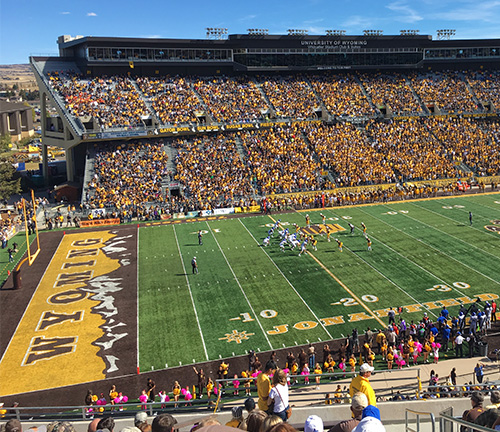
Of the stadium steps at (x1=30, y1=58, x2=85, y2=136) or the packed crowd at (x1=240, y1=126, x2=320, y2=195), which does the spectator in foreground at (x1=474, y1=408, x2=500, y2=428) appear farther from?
the stadium steps at (x1=30, y1=58, x2=85, y2=136)

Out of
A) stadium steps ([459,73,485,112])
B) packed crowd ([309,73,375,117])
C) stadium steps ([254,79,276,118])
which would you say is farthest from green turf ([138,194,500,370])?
stadium steps ([459,73,485,112])

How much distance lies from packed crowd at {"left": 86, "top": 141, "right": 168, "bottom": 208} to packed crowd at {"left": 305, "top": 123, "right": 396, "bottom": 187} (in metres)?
14.8

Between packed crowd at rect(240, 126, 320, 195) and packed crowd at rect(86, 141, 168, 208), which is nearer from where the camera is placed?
packed crowd at rect(86, 141, 168, 208)

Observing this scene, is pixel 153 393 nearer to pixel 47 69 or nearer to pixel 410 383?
pixel 410 383

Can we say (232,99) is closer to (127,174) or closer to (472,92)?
(127,174)

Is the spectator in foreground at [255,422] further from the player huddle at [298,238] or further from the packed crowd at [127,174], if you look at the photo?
the packed crowd at [127,174]

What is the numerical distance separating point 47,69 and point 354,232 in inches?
1371

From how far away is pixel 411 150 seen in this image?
164 ft

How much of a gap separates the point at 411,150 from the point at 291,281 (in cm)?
2906

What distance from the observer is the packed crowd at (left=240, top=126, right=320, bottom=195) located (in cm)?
4372

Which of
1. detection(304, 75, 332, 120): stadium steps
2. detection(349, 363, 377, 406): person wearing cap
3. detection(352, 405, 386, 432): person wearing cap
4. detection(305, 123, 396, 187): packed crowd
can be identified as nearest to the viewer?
detection(352, 405, 386, 432): person wearing cap

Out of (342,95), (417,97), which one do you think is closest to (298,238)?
(342,95)

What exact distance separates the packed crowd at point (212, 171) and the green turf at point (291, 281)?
4.88m

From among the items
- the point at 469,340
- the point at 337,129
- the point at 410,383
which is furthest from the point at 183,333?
the point at 337,129
